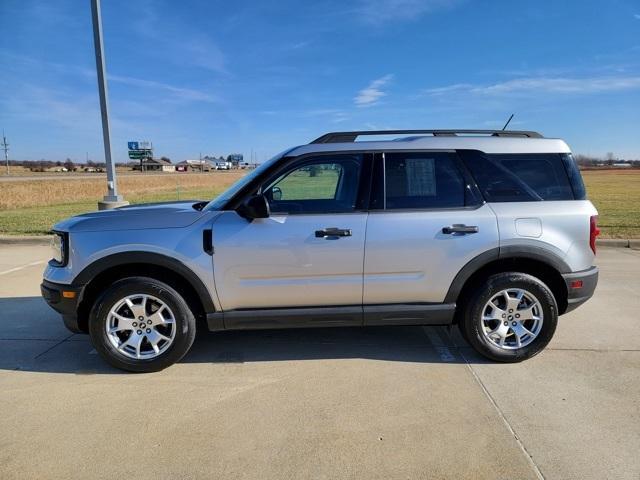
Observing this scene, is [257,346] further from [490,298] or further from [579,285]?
[579,285]

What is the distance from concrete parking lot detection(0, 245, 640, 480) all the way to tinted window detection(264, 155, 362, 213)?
1.31 metres

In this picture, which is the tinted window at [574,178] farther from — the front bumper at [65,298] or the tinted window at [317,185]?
the front bumper at [65,298]

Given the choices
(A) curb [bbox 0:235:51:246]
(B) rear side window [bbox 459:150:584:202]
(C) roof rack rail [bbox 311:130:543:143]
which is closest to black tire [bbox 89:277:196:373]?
(C) roof rack rail [bbox 311:130:543:143]

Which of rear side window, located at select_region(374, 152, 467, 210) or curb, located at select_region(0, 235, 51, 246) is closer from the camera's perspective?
rear side window, located at select_region(374, 152, 467, 210)

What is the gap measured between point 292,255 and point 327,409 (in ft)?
3.79

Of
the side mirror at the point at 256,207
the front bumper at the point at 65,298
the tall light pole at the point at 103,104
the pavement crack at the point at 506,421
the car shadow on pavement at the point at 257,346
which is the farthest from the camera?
the tall light pole at the point at 103,104

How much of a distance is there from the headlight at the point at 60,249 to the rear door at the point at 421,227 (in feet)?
7.84

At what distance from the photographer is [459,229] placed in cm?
353

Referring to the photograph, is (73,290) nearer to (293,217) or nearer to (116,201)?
(293,217)

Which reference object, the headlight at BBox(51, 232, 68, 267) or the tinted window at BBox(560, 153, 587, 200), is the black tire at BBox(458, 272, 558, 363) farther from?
the headlight at BBox(51, 232, 68, 267)

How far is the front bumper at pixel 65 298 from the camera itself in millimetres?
3455

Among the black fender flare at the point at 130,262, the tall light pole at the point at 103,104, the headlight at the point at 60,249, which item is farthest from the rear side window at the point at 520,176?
the tall light pole at the point at 103,104

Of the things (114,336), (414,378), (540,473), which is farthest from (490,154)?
(114,336)

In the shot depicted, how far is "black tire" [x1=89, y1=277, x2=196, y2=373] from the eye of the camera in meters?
3.44
